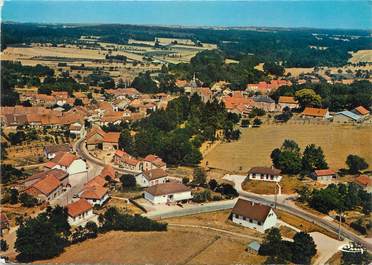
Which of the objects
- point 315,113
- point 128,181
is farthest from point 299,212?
point 315,113

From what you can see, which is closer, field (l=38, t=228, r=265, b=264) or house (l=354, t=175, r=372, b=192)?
field (l=38, t=228, r=265, b=264)

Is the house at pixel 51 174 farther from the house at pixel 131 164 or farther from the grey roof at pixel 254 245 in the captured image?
the grey roof at pixel 254 245

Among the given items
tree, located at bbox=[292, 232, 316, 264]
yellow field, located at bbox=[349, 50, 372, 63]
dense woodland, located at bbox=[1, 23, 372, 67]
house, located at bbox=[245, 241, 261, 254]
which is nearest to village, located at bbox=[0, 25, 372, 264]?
house, located at bbox=[245, 241, 261, 254]

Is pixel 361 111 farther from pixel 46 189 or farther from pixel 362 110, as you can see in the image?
pixel 46 189

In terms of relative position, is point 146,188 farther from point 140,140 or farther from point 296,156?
point 296,156

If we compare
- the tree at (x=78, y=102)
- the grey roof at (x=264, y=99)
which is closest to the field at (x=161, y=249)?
the grey roof at (x=264, y=99)

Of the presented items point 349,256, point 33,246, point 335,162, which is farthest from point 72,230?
point 335,162

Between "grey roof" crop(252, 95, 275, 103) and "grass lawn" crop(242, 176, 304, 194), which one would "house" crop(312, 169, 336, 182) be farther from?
"grey roof" crop(252, 95, 275, 103)

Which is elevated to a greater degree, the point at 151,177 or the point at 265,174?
the point at 265,174
